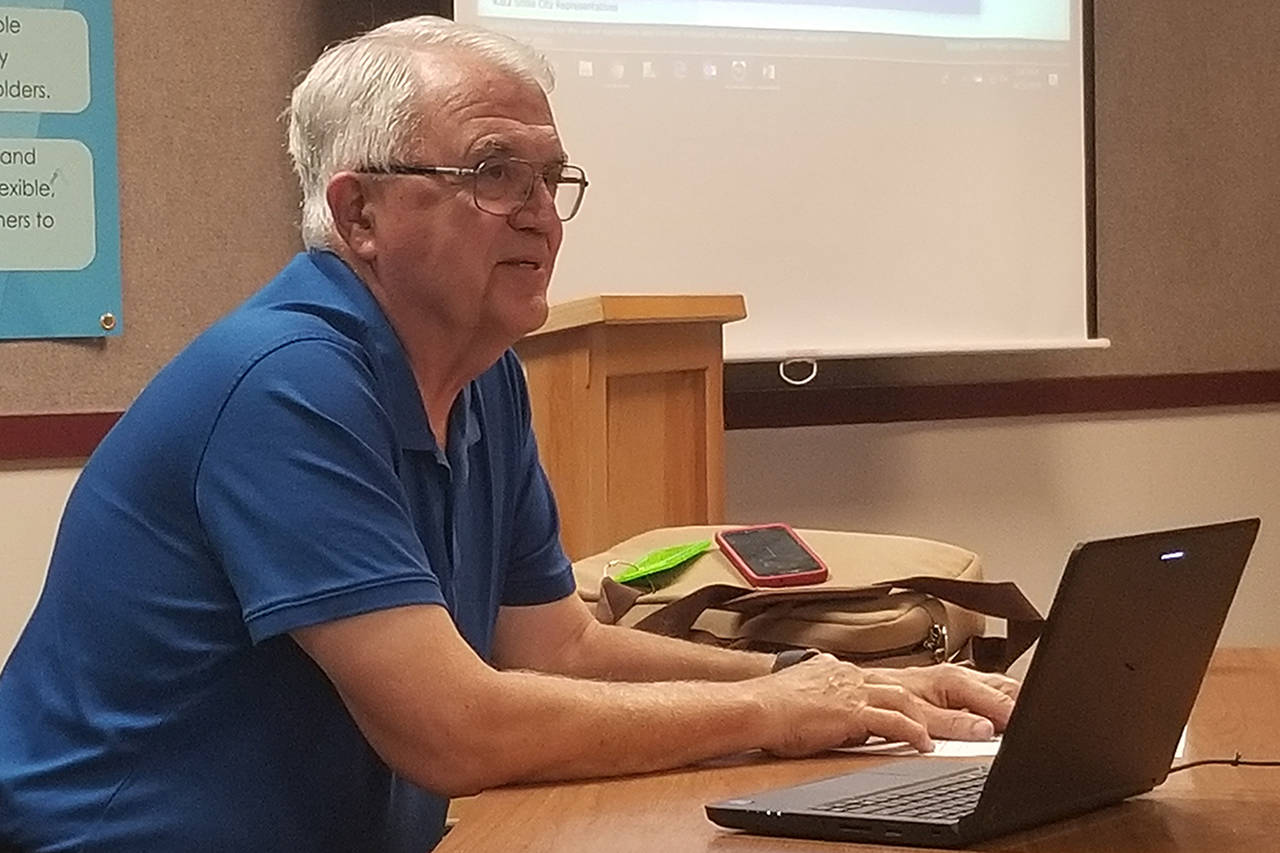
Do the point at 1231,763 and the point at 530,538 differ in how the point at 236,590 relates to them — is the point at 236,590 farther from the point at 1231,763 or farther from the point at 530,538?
the point at 1231,763

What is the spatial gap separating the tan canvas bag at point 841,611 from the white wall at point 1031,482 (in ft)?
3.50

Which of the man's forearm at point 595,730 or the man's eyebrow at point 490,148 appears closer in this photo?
the man's forearm at point 595,730

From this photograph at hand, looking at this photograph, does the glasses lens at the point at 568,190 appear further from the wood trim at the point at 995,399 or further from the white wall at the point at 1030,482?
the white wall at the point at 1030,482

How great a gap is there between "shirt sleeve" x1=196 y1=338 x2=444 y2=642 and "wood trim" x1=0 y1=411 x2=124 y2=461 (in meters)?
1.34

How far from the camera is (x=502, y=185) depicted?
148 centimetres

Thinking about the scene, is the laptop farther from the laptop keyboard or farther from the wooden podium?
the wooden podium

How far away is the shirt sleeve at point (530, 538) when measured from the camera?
1.70 metres

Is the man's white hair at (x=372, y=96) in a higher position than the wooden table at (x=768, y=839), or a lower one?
higher

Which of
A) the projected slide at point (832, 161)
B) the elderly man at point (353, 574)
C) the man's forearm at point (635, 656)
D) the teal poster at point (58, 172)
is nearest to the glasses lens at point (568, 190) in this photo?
the elderly man at point (353, 574)

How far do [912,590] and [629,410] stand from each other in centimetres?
56

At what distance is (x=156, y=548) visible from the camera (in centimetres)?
136

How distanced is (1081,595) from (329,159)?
0.79 m

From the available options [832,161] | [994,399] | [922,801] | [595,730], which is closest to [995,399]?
[994,399]

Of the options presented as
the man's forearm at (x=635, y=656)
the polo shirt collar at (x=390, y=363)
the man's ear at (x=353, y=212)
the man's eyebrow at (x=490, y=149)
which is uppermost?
the man's eyebrow at (x=490, y=149)
